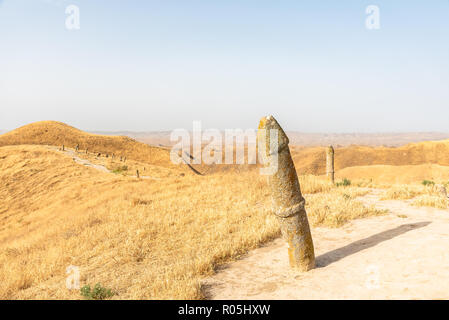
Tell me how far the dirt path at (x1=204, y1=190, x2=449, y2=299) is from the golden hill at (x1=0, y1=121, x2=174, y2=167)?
41.9 metres

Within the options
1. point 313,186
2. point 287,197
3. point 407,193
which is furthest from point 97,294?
point 407,193

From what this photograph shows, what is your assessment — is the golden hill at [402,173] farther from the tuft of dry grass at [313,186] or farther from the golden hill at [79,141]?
the golden hill at [79,141]

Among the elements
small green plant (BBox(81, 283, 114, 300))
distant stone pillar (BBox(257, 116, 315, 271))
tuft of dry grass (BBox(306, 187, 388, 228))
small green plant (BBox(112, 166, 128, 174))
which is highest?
distant stone pillar (BBox(257, 116, 315, 271))

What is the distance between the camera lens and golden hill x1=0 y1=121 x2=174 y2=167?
45.6 m

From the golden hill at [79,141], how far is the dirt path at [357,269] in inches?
1648

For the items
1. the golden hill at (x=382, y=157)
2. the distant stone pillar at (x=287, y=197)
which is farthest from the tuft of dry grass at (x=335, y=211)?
the golden hill at (x=382, y=157)

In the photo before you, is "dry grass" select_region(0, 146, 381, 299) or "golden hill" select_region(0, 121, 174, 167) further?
"golden hill" select_region(0, 121, 174, 167)

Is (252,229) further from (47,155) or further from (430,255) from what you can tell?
(47,155)

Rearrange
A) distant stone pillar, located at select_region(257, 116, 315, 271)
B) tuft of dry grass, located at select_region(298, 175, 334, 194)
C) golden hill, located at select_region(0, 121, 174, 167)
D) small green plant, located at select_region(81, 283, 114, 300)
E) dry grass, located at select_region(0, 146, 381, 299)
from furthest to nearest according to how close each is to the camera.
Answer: golden hill, located at select_region(0, 121, 174, 167) → tuft of dry grass, located at select_region(298, 175, 334, 194) → dry grass, located at select_region(0, 146, 381, 299) → distant stone pillar, located at select_region(257, 116, 315, 271) → small green plant, located at select_region(81, 283, 114, 300)

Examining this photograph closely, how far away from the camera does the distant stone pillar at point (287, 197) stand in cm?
531
